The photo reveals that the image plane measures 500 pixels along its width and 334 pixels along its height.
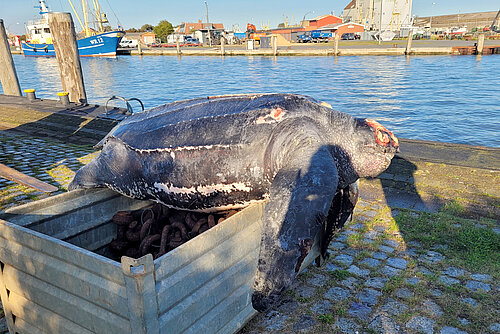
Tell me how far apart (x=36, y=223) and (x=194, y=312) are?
3.41 feet

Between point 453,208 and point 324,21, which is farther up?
point 324,21

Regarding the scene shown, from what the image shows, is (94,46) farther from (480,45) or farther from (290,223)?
(290,223)

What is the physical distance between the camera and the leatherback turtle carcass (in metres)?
1.80

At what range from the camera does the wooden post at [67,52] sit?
9.00m

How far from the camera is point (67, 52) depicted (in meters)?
9.20

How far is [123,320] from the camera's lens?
144 cm

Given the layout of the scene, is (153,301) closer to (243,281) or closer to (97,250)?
(243,281)

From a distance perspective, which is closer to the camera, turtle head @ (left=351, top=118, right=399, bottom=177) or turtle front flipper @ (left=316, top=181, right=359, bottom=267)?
turtle head @ (left=351, top=118, right=399, bottom=177)

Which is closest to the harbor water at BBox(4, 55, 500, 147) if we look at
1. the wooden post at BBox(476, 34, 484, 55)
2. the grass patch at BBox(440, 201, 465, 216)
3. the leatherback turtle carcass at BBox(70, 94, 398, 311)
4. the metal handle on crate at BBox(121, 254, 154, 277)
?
the wooden post at BBox(476, 34, 484, 55)

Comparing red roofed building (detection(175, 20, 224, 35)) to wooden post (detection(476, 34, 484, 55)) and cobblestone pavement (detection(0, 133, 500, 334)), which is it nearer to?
wooden post (detection(476, 34, 484, 55))

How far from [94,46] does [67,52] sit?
3947 cm

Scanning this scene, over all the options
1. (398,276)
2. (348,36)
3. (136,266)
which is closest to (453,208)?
(398,276)

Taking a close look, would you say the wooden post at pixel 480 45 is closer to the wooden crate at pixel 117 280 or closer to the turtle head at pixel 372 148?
the turtle head at pixel 372 148

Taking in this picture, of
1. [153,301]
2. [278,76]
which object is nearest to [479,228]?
[153,301]
